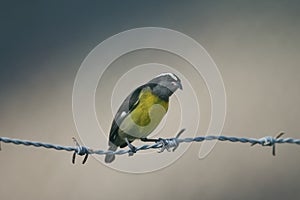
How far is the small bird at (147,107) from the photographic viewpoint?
1749 mm

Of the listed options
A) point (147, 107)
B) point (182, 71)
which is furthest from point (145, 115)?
point (182, 71)

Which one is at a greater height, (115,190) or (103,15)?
(103,15)

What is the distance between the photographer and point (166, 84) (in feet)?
5.75

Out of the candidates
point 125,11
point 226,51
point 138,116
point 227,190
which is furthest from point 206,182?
point 138,116

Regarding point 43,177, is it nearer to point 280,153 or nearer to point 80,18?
point 80,18

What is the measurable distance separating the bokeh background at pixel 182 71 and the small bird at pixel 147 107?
2.81ft

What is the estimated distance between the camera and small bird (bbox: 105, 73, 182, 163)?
68.9 inches

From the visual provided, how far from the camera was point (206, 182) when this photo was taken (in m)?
2.69

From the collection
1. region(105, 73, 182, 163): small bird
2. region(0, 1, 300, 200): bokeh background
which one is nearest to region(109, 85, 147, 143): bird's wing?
region(105, 73, 182, 163): small bird

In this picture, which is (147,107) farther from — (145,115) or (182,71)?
(182,71)

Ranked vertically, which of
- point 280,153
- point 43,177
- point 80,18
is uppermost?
point 80,18

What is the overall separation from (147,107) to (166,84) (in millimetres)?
82

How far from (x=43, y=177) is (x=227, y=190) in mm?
780

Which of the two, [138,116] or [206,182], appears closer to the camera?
[138,116]
